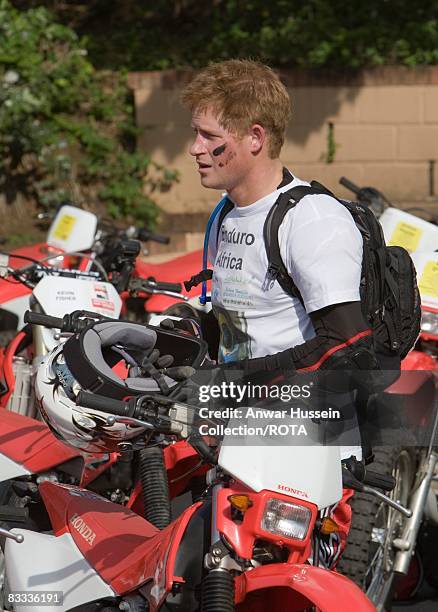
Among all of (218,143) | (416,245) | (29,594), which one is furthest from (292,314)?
(416,245)

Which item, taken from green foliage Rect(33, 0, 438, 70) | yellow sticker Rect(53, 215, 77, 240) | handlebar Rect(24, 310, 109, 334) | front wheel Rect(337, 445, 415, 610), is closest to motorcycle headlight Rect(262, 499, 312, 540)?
handlebar Rect(24, 310, 109, 334)

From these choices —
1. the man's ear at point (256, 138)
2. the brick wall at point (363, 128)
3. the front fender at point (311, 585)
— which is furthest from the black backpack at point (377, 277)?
the brick wall at point (363, 128)

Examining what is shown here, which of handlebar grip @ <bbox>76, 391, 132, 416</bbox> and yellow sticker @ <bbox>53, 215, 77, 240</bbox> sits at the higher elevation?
handlebar grip @ <bbox>76, 391, 132, 416</bbox>

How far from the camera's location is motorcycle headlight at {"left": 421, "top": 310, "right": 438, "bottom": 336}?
500 cm

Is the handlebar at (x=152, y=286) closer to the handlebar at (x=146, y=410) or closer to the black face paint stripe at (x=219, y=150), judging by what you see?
the black face paint stripe at (x=219, y=150)

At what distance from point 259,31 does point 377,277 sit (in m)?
8.94

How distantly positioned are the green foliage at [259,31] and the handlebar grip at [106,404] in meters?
8.30

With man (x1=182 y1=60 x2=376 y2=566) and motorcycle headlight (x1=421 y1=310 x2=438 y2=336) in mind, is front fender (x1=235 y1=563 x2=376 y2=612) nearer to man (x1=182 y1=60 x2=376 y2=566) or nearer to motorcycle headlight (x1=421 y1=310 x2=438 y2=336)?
man (x1=182 y1=60 x2=376 y2=566)

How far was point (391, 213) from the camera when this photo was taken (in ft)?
18.3

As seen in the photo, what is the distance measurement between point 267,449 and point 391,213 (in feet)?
9.56

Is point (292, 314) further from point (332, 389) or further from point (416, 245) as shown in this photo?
point (416, 245)

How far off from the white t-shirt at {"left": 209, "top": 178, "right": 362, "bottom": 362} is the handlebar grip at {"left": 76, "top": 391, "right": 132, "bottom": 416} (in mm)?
549

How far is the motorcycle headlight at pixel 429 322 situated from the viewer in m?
5.00

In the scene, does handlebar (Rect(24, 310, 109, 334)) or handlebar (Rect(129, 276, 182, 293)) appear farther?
handlebar (Rect(129, 276, 182, 293))
